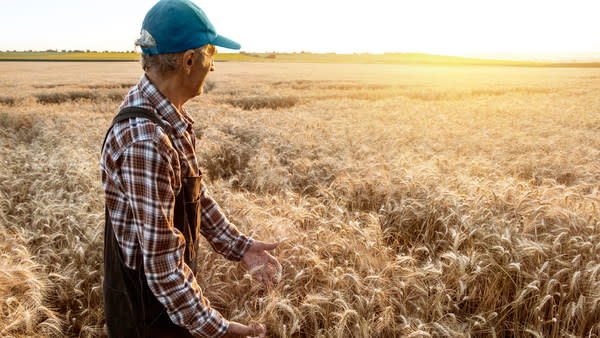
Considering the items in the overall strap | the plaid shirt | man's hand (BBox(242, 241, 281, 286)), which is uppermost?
the overall strap

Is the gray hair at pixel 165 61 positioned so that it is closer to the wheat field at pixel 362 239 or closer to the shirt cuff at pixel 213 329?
the shirt cuff at pixel 213 329

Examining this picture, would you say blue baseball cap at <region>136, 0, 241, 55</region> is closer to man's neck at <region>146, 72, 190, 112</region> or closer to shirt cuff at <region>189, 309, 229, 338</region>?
man's neck at <region>146, 72, 190, 112</region>

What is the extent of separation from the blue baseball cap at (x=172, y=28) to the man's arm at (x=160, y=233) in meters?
0.44

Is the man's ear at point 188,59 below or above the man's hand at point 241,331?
above

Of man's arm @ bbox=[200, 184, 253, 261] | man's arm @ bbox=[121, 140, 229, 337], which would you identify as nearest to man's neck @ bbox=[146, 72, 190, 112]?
man's arm @ bbox=[121, 140, 229, 337]

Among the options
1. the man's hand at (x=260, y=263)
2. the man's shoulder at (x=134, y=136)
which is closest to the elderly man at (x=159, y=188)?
the man's shoulder at (x=134, y=136)

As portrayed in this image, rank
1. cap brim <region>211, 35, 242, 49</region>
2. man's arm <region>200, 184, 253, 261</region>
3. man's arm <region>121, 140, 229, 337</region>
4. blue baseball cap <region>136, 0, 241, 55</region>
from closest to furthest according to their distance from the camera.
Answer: man's arm <region>121, 140, 229, 337</region> < blue baseball cap <region>136, 0, 241, 55</region> < cap brim <region>211, 35, 242, 49</region> < man's arm <region>200, 184, 253, 261</region>

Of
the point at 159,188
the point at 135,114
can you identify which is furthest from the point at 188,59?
the point at 159,188

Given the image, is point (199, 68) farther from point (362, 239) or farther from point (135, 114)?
point (362, 239)

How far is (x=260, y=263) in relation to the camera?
2295 mm

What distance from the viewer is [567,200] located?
11.5 feet

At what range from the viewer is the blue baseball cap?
1424 millimetres

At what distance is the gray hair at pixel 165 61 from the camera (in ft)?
4.91

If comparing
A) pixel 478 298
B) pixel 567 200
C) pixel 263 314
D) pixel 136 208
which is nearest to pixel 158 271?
pixel 136 208
